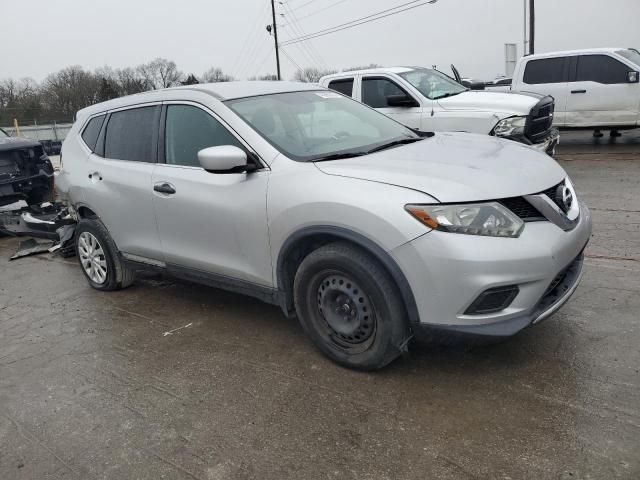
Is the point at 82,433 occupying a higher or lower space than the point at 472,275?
lower

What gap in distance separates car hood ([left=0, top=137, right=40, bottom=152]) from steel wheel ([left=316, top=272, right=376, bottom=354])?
695cm

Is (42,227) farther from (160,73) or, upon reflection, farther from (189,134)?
(160,73)

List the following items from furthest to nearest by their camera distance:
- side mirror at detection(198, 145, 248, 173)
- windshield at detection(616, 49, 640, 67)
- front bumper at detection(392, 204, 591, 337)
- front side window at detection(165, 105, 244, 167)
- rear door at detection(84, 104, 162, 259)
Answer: windshield at detection(616, 49, 640, 67) → rear door at detection(84, 104, 162, 259) → front side window at detection(165, 105, 244, 167) → side mirror at detection(198, 145, 248, 173) → front bumper at detection(392, 204, 591, 337)

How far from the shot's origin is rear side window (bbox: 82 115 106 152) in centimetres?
498

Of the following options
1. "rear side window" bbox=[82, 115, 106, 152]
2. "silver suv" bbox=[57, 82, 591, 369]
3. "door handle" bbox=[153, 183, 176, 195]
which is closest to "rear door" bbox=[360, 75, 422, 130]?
"silver suv" bbox=[57, 82, 591, 369]

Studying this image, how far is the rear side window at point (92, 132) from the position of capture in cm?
498

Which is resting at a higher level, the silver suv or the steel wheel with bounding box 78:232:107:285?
the silver suv

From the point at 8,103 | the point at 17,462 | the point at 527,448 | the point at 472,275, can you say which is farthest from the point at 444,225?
the point at 8,103

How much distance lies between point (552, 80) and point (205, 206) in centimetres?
1035

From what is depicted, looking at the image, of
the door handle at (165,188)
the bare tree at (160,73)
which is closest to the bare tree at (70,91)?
the bare tree at (160,73)

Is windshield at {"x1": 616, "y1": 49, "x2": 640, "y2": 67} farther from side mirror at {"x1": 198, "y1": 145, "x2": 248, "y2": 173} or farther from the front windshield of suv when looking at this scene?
side mirror at {"x1": 198, "y1": 145, "x2": 248, "y2": 173}

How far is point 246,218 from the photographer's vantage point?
3.50 meters

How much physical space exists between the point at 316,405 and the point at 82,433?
4.15ft

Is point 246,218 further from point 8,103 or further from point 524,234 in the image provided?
point 8,103
